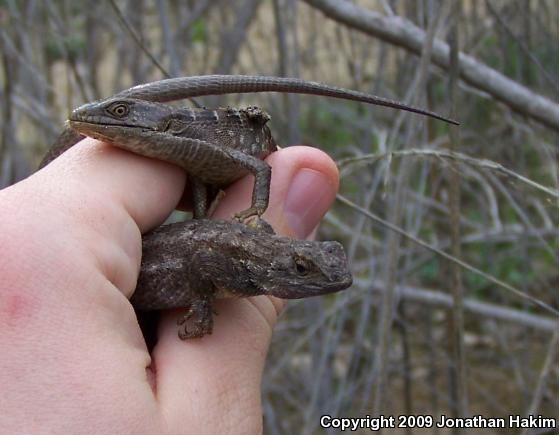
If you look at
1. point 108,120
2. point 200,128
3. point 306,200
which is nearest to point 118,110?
point 108,120

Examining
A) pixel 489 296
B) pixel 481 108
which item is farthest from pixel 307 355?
pixel 481 108

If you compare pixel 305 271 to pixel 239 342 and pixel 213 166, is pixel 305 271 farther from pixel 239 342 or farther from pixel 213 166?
pixel 213 166

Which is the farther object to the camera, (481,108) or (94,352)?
(481,108)

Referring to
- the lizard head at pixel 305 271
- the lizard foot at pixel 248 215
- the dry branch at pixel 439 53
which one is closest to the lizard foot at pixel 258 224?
the lizard foot at pixel 248 215

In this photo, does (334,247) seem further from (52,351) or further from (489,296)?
(489,296)

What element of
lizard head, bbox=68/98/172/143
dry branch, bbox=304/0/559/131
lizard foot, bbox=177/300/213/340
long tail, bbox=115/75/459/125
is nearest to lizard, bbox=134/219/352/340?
lizard foot, bbox=177/300/213/340

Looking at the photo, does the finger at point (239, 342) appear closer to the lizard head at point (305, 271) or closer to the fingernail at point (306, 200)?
the fingernail at point (306, 200)

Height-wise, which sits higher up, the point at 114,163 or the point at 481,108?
the point at 114,163
